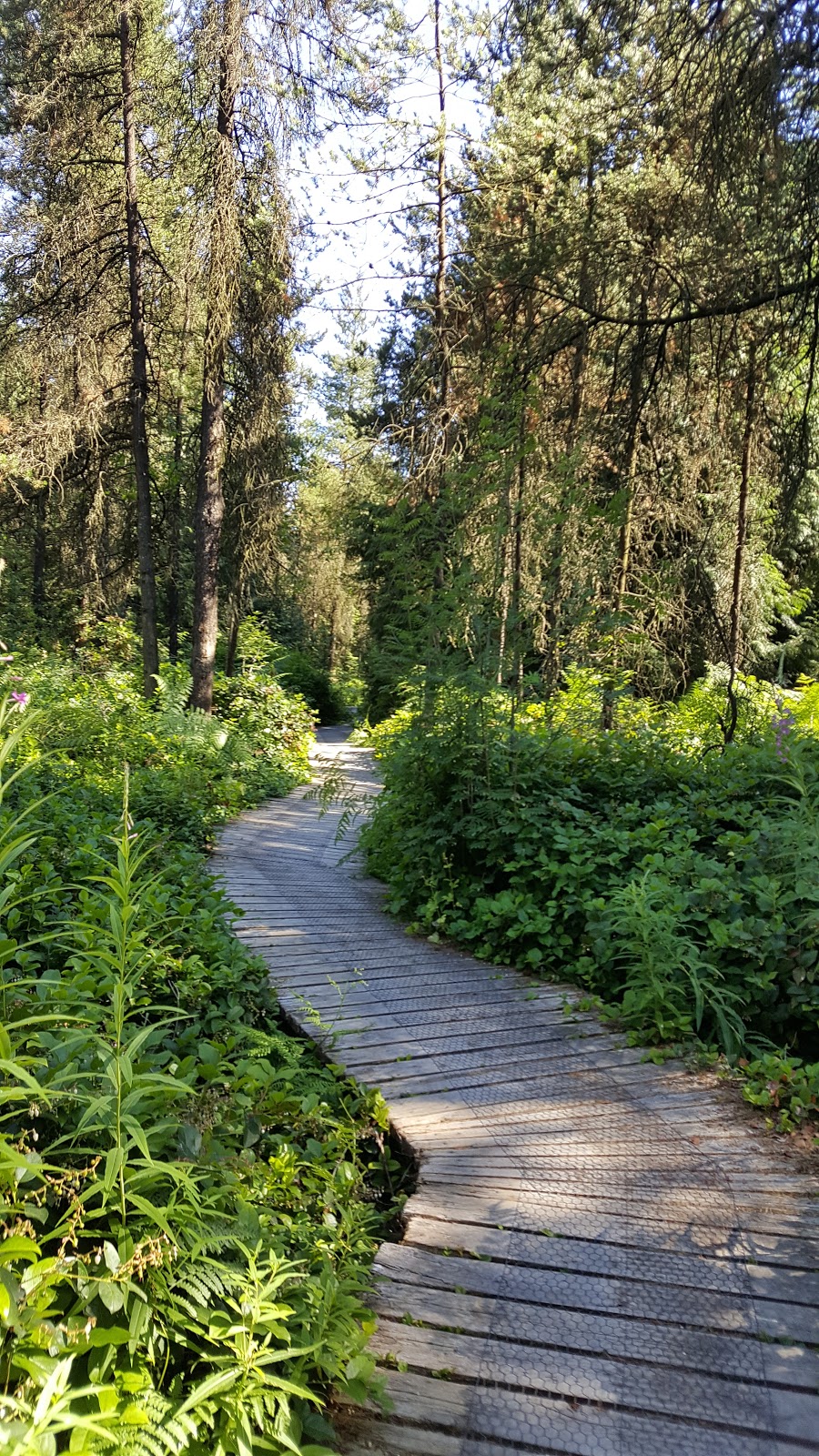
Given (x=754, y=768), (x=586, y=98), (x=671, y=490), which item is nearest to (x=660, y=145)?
(x=586, y=98)

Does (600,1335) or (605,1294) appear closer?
(600,1335)

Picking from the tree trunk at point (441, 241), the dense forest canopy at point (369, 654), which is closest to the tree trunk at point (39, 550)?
the dense forest canopy at point (369, 654)

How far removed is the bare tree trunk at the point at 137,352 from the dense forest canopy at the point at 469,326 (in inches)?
1.8

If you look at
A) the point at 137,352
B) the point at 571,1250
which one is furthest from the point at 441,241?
the point at 571,1250

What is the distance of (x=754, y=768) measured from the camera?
18.6ft

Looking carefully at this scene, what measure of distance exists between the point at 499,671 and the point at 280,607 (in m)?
23.4

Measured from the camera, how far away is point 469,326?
8.27m

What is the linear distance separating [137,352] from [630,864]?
9.83m

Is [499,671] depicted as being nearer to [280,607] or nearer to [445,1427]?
[445,1427]

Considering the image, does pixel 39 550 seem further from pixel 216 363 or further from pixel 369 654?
pixel 369 654

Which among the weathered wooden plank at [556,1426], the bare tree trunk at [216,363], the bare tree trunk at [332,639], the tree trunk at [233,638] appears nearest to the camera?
the weathered wooden plank at [556,1426]

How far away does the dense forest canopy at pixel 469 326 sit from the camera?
17.7ft

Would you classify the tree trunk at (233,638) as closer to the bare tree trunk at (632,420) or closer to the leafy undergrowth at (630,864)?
the bare tree trunk at (632,420)

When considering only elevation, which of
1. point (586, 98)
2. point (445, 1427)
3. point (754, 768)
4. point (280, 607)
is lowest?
point (445, 1427)
